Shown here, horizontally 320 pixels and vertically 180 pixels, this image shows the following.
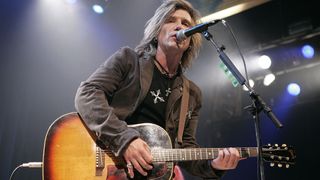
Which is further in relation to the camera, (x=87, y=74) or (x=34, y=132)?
(x=87, y=74)

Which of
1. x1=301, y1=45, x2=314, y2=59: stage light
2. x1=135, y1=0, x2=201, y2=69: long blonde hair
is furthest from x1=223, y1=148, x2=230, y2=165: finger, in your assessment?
x1=301, y1=45, x2=314, y2=59: stage light

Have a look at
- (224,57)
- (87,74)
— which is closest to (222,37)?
(87,74)

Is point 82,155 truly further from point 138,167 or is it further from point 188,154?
point 188,154

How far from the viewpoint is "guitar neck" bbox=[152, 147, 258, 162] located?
95.9 inches

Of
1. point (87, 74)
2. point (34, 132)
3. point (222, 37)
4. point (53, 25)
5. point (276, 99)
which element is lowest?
point (34, 132)

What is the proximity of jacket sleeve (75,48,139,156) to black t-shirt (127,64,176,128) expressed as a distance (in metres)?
0.25

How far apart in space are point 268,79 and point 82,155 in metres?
4.14

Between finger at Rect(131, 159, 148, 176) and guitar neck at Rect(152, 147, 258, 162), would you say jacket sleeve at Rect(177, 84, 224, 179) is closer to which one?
guitar neck at Rect(152, 147, 258, 162)

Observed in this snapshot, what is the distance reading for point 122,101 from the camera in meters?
2.73

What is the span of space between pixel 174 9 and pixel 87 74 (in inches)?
106

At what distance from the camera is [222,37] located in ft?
21.9

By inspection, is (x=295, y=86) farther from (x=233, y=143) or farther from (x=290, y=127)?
(x=233, y=143)

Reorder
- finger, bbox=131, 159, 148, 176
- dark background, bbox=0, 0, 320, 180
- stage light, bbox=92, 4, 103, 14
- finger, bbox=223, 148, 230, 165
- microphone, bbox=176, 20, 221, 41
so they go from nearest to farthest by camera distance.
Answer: finger, bbox=131, 159, 148, 176 → microphone, bbox=176, 20, 221, 41 → finger, bbox=223, 148, 230, 165 → dark background, bbox=0, 0, 320, 180 → stage light, bbox=92, 4, 103, 14

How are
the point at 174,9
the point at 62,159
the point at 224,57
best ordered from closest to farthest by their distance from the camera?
the point at 62,159, the point at 224,57, the point at 174,9
